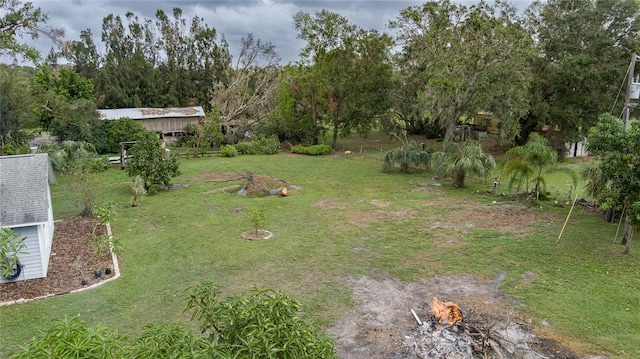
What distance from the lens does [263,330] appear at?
309cm

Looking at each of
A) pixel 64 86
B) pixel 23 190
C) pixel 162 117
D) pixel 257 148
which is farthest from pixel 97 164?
pixel 64 86

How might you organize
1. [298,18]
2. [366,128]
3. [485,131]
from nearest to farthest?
1. [298,18]
2. [366,128]
3. [485,131]

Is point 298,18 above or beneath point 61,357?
above

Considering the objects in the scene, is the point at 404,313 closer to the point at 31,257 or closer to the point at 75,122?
the point at 31,257

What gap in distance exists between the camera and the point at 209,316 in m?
3.38

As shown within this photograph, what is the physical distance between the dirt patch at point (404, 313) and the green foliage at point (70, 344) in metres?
4.25

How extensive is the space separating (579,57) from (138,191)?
21904mm

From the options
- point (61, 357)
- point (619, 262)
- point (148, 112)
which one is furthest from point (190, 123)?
point (61, 357)

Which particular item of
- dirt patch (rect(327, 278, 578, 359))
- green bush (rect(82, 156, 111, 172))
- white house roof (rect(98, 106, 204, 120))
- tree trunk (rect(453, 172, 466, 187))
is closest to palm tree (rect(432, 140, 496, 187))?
tree trunk (rect(453, 172, 466, 187))

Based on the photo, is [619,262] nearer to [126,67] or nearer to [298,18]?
[298,18]

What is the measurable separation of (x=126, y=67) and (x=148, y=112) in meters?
8.83

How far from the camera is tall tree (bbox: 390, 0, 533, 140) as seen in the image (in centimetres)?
1792

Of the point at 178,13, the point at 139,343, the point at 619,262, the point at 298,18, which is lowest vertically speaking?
the point at 619,262

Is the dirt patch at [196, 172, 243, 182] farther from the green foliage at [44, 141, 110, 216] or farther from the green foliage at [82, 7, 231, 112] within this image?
the green foliage at [82, 7, 231, 112]
